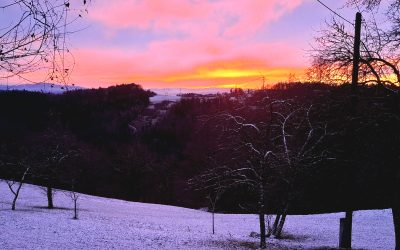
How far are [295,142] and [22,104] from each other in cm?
10359

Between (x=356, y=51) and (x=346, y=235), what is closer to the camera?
(x=356, y=51)

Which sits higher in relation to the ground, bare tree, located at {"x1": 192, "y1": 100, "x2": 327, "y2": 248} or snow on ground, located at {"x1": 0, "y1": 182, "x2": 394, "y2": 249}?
bare tree, located at {"x1": 192, "y1": 100, "x2": 327, "y2": 248}

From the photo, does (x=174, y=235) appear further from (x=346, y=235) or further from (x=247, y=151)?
(x=346, y=235)

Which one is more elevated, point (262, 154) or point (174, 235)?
point (262, 154)

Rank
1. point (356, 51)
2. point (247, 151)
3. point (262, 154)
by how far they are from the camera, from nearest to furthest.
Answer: point (356, 51) < point (262, 154) < point (247, 151)

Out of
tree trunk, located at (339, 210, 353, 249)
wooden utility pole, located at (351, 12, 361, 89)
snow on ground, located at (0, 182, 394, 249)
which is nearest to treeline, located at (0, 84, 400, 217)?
wooden utility pole, located at (351, 12, 361, 89)

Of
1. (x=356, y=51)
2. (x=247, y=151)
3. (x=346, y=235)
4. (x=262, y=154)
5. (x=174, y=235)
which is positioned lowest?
(x=174, y=235)

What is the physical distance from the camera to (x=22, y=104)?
114 meters

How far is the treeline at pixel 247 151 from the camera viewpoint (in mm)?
13570

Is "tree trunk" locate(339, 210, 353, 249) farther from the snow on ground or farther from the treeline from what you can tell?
the snow on ground

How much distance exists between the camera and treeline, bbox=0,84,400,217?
1357 centimetres

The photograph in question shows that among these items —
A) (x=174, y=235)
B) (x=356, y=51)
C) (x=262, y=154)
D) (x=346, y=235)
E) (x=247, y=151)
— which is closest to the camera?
(x=356, y=51)

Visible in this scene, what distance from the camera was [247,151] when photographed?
810 inches

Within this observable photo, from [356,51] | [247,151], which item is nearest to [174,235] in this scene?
[247,151]
